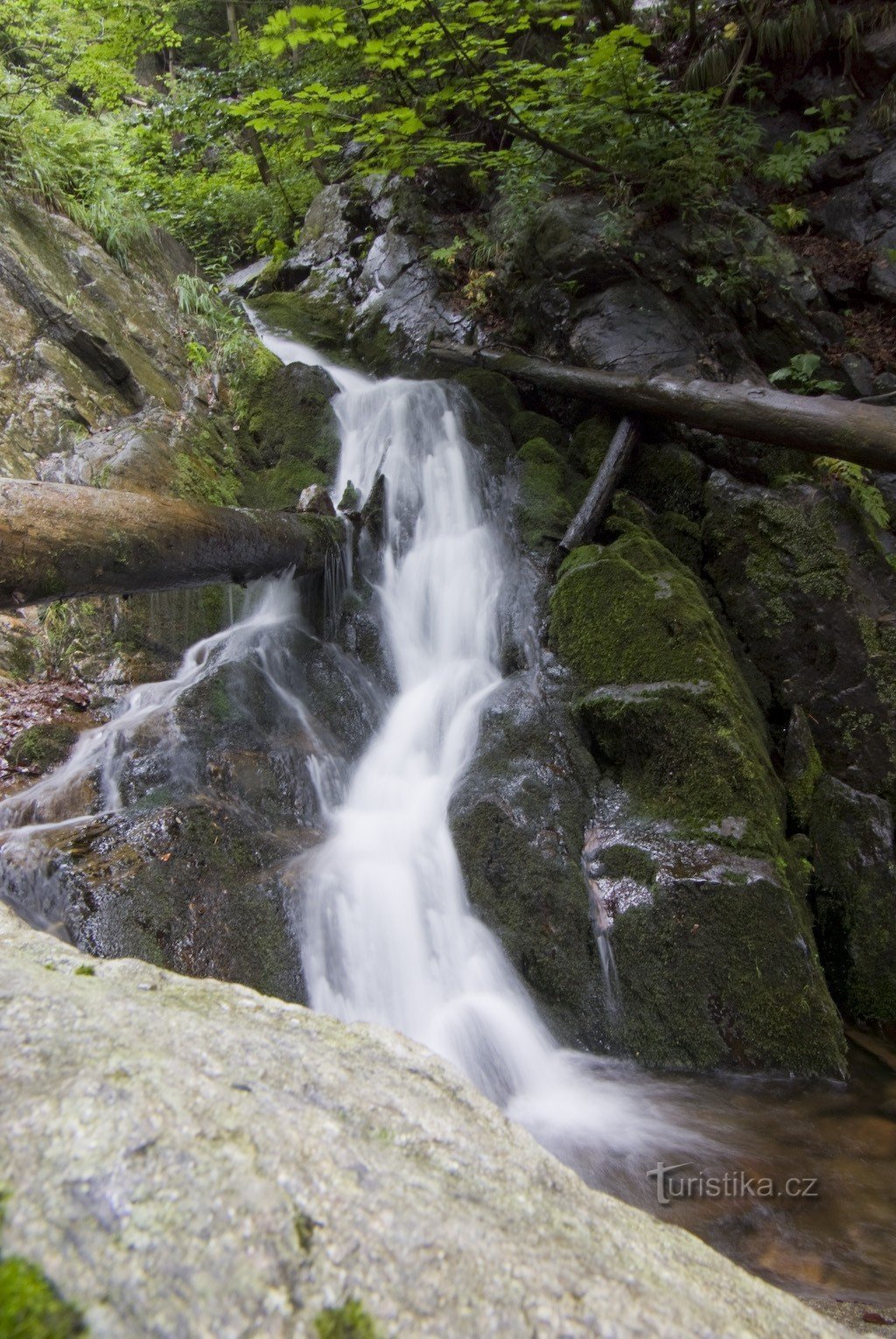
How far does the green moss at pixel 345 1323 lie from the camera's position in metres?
0.86

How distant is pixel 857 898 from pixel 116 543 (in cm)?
520

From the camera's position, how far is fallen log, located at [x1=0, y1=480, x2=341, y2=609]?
3162 mm

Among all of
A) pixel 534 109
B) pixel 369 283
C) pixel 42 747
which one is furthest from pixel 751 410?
pixel 369 283

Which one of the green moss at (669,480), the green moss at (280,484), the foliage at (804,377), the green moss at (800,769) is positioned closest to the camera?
the green moss at (800,769)

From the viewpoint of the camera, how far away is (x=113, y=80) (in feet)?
33.3

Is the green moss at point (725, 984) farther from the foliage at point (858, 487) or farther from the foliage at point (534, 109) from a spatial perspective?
the foliage at point (534, 109)

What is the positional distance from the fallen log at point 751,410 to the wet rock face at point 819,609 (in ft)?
2.06

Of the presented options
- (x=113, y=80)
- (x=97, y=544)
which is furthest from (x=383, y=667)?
(x=113, y=80)

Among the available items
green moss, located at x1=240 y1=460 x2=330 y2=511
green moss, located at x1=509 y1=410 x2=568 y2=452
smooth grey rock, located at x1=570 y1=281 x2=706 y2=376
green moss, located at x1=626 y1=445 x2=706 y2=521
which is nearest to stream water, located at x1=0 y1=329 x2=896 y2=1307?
green moss, located at x1=240 y1=460 x2=330 y2=511

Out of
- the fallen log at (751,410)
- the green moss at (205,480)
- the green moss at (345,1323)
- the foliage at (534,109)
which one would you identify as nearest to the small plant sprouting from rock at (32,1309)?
the green moss at (345,1323)

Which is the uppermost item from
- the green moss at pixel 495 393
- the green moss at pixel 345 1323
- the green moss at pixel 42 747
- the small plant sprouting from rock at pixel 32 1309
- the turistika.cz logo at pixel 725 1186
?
the green moss at pixel 495 393

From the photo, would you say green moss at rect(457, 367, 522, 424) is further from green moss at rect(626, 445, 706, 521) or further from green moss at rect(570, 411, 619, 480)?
green moss at rect(626, 445, 706, 521)

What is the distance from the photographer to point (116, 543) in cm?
359

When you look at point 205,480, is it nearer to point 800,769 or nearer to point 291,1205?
point 800,769
